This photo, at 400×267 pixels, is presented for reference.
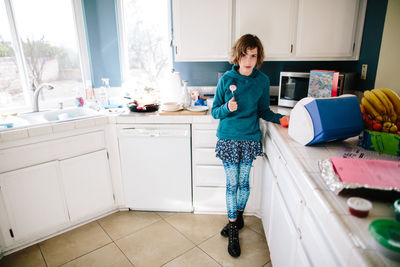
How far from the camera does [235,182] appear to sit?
1.82m

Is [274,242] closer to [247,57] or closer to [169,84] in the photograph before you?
[247,57]

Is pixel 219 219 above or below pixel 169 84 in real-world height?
below

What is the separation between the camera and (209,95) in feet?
8.59

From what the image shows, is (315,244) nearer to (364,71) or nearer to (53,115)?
(364,71)

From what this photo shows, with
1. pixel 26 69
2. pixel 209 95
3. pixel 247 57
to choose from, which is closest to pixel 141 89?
pixel 209 95

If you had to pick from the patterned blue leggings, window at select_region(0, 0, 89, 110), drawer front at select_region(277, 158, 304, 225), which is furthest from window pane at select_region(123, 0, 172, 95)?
drawer front at select_region(277, 158, 304, 225)

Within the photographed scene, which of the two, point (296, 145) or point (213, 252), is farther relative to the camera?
point (213, 252)

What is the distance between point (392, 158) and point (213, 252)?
132 centimetres

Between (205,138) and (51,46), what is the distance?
1.74 meters

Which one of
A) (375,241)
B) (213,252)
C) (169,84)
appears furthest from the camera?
(169,84)

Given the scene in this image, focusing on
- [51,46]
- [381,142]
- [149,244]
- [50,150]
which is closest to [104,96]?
[51,46]

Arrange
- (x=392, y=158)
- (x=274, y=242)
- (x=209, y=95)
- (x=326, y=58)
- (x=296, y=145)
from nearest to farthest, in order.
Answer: (x=392, y=158)
(x=296, y=145)
(x=274, y=242)
(x=326, y=58)
(x=209, y=95)

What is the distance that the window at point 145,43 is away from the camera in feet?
8.40

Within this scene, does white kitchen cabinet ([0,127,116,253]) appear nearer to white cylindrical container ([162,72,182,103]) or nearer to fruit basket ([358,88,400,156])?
white cylindrical container ([162,72,182,103])
